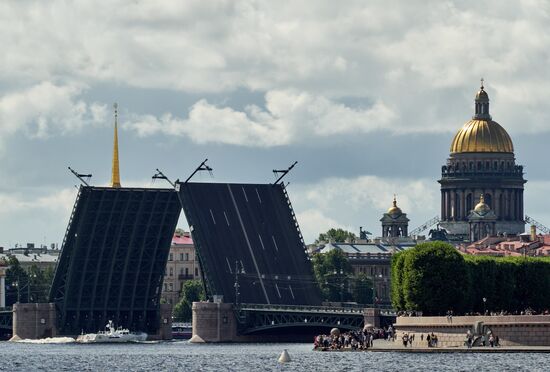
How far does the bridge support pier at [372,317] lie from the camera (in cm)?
14488

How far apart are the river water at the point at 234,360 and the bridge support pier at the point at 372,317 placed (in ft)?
11.8

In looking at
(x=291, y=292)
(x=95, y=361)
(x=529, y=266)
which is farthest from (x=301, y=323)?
(x=95, y=361)

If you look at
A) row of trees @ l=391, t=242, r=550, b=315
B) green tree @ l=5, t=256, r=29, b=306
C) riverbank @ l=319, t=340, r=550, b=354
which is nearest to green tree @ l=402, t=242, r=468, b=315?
row of trees @ l=391, t=242, r=550, b=315

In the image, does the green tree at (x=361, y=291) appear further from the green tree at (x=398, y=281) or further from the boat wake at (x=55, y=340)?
the green tree at (x=398, y=281)

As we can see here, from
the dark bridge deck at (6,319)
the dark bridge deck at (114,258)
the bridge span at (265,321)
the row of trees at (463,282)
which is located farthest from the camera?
the dark bridge deck at (6,319)

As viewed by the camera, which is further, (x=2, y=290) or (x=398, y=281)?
(x=2, y=290)

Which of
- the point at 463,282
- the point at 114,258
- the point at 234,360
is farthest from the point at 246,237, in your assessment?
the point at 234,360

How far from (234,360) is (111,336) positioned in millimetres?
31244

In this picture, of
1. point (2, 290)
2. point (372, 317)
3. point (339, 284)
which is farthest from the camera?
point (339, 284)

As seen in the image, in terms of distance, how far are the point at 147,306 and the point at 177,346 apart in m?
9.73

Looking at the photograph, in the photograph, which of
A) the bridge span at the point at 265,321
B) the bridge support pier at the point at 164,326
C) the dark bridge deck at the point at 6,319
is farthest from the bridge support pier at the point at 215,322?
the dark bridge deck at the point at 6,319

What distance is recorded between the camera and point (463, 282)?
428 ft

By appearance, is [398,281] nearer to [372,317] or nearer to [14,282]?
[372,317]

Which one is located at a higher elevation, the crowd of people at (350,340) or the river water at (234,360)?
the crowd of people at (350,340)
